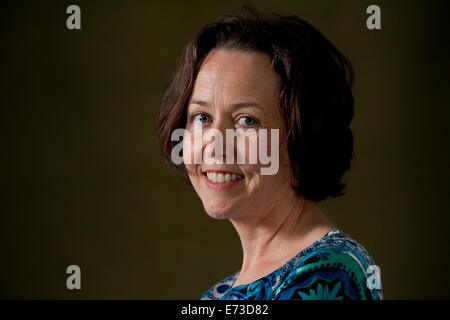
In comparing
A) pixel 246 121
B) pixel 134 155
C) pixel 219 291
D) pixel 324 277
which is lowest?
pixel 219 291

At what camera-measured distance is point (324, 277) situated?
1398mm

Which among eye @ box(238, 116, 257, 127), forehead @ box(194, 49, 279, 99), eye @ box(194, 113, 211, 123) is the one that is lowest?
eye @ box(238, 116, 257, 127)

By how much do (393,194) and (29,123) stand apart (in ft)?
6.09

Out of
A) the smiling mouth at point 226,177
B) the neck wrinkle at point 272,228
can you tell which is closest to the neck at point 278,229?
the neck wrinkle at point 272,228

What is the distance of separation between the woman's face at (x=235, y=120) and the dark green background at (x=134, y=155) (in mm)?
1582

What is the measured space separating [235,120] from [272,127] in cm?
10

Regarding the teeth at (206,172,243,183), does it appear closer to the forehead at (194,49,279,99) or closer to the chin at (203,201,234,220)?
the chin at (203,201,234,220)

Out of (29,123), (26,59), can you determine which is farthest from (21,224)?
(26,59)

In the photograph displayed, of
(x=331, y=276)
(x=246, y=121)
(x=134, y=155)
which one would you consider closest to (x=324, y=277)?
(x=331, y=276)

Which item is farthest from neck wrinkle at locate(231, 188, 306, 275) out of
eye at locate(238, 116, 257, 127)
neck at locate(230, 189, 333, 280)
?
eye at locate(238, 116, 257, 127)

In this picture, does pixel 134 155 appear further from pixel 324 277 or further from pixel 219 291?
pixel 324 277

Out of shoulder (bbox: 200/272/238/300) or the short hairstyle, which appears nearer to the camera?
the short hairstyle

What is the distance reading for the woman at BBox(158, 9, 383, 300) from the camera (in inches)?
62.5

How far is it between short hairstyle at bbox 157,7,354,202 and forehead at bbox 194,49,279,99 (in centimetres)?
2
